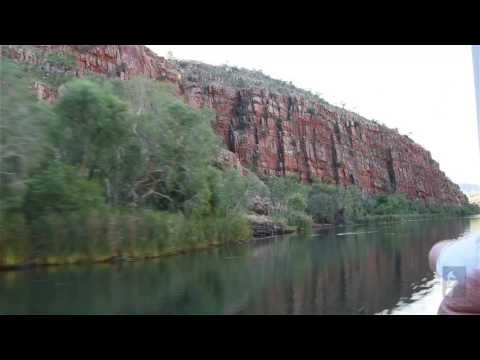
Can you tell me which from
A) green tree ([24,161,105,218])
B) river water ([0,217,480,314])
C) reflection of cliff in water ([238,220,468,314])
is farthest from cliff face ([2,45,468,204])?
river water ([0,217,480,314])

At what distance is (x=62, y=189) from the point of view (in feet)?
43.4

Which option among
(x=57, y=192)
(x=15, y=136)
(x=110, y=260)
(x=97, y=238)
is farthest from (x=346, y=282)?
(x=15, y=136)

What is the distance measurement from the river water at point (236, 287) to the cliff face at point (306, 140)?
109 feet

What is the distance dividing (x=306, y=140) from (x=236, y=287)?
4985 centimetres

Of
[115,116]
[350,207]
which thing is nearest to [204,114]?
[115,116]

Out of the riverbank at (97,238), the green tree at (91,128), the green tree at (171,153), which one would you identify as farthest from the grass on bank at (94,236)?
the green tree at (91,128)

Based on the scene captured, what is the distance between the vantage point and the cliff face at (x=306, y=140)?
51.0 meters

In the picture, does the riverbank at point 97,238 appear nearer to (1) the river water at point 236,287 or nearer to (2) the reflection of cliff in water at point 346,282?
(1) the river water at point 236,287

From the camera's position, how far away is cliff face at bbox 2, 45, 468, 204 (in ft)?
167

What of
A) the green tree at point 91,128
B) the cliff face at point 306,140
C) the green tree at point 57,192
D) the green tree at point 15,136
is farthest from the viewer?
the cliff face at point 306,140

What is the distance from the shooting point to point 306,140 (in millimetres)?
58688

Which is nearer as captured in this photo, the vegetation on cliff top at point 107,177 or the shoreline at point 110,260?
the vegetation on cliff top at point 107,177

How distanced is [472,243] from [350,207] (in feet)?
125
